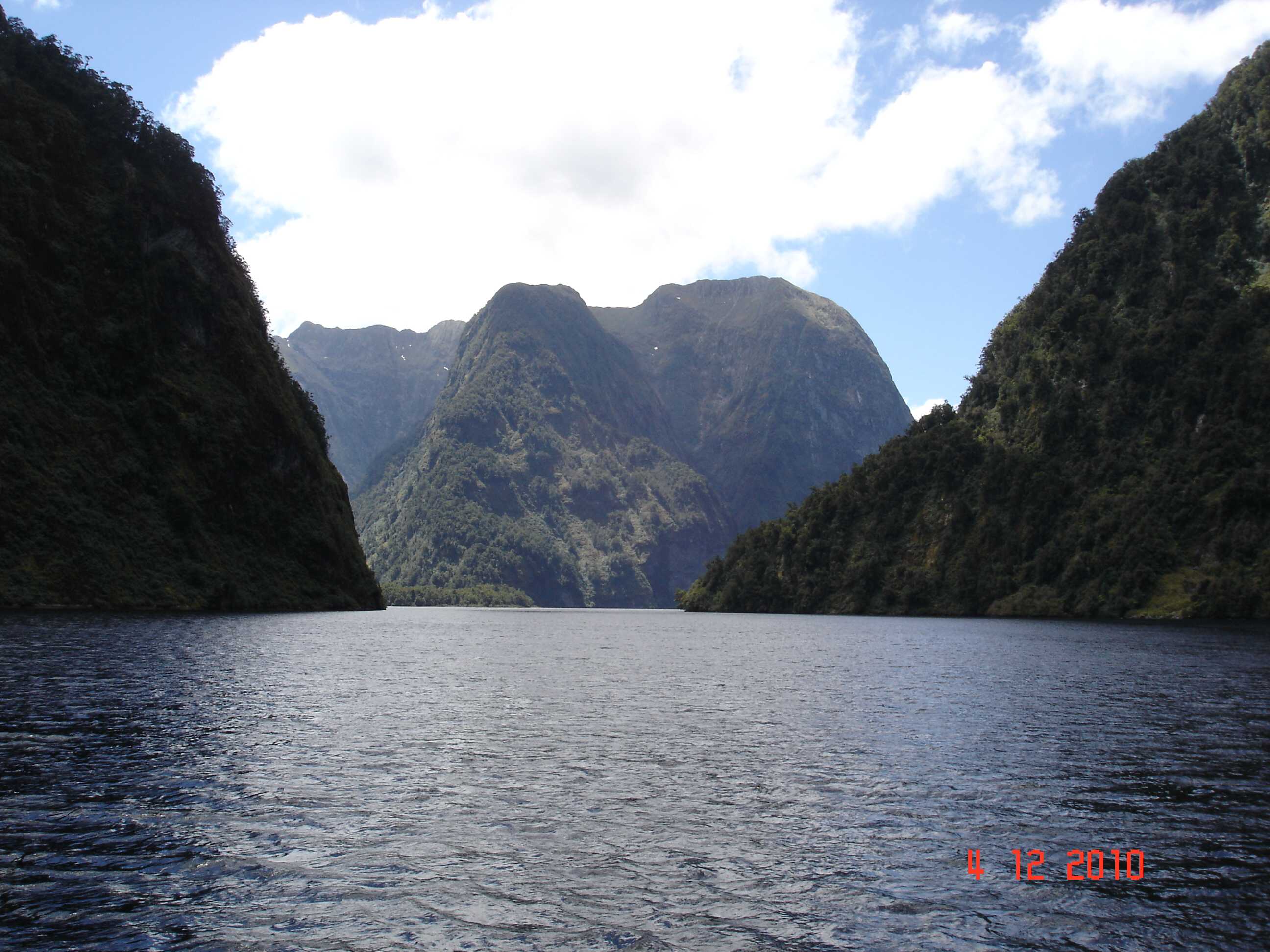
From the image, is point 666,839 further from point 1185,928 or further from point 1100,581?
point 1100,581

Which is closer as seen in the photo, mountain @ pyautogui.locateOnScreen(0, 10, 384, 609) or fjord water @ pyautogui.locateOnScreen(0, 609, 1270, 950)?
fjord water @ pyautogui.locateOnScreen(0, 609, 1270, 950)

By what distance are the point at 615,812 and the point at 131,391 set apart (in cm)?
15709

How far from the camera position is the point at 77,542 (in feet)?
434

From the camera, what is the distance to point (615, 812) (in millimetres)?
26969
